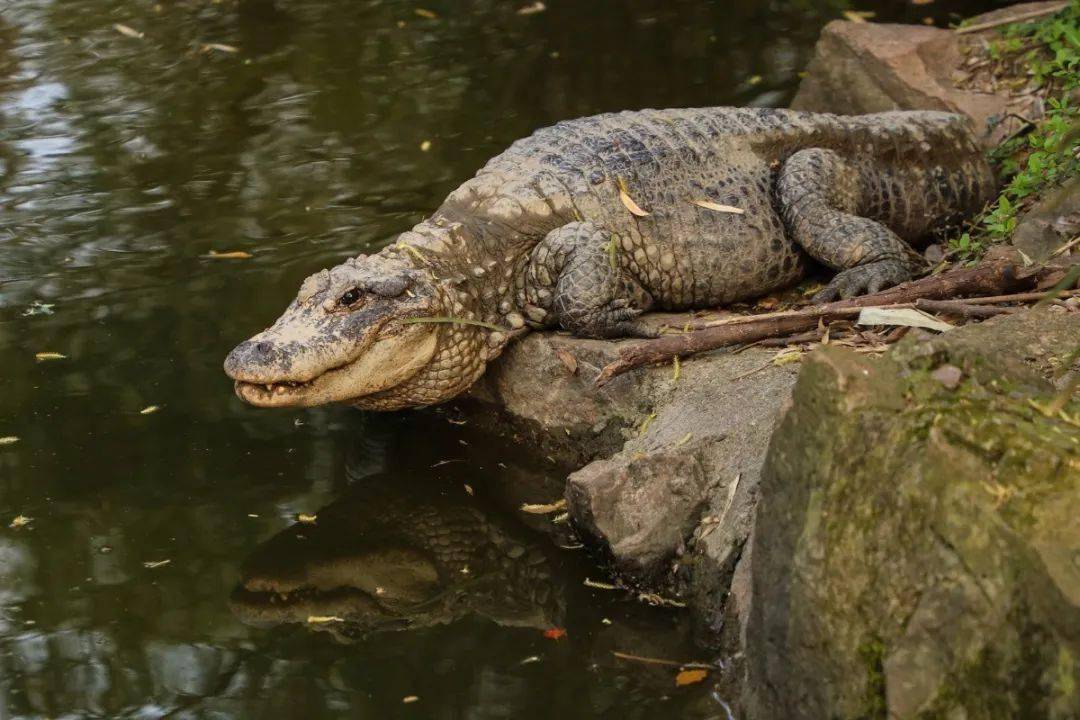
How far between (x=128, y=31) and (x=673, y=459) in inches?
302

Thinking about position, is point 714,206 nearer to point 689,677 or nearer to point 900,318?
point 900,318

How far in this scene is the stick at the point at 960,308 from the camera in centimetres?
482

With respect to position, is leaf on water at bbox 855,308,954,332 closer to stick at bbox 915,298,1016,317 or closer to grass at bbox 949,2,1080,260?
stick at bbox 915,298,1016,317

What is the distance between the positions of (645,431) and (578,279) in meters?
0.76

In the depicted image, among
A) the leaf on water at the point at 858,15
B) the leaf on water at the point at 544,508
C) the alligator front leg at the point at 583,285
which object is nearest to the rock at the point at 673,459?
the alligator front leg at the point at 583,285

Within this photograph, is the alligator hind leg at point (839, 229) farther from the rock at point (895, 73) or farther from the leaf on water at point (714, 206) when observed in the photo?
the rock at point (895, 73)

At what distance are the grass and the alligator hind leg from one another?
33 cm

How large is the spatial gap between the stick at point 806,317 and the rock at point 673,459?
9cm

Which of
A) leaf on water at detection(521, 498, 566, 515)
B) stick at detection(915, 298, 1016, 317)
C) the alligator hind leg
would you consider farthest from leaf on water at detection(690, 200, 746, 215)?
leaf on water at detection(521, 498, 566, 515)

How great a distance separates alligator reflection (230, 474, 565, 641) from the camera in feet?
15.6

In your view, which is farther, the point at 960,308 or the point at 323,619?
the point at 960,308

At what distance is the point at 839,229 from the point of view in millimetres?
5855

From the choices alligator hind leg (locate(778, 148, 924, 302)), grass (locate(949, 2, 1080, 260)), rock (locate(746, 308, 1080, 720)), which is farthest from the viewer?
grass (locate(949, 2, 1080, 260))

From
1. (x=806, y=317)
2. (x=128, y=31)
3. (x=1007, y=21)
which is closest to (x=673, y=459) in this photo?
(x=806, y=317)
